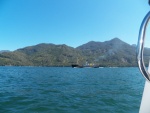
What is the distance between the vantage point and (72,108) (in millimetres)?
10211

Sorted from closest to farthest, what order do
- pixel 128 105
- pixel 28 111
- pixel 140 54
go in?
pixel 140 54 → pixel 28 111 → pixel 128 105

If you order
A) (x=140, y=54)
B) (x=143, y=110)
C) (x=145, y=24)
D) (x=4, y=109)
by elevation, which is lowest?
(x=4, y=109)

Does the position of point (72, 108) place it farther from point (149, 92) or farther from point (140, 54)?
point (140, 54)

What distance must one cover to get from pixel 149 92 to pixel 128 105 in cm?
985

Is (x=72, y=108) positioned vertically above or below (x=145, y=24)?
below

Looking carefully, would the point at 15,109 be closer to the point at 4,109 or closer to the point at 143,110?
the point at 4,109

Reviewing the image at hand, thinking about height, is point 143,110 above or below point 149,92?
below

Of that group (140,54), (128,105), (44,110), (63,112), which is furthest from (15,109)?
(140,54)

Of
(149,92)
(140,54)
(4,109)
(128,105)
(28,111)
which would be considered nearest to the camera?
(140,54)

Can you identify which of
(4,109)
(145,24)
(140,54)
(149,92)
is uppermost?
(145,24)

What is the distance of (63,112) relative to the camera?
9.45 meters

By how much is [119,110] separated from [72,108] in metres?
2.19

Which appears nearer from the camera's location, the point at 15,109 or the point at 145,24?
the point at 145,24

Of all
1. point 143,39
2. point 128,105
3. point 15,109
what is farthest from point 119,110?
point 143,39
